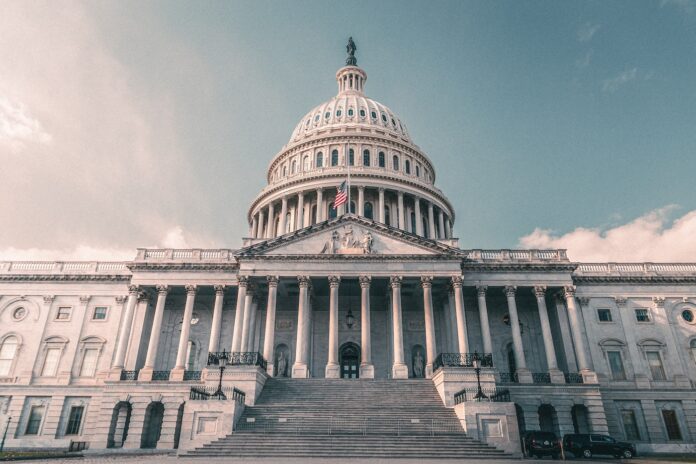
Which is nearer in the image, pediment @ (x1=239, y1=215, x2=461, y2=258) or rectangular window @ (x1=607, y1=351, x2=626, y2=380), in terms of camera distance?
pediment @ (x1=239, y1=215, x2=461, y2=258)

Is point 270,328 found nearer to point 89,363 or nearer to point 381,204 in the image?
point 89,363

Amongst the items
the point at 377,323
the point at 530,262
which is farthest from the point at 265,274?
the point at 530,262

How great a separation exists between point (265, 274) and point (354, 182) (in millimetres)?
24175

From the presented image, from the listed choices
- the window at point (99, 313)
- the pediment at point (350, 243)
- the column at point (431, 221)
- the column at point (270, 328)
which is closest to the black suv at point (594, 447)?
the pediment at point (350, 243)

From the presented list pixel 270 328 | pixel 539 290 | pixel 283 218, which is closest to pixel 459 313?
pixel 539 290

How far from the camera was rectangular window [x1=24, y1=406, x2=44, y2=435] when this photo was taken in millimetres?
41031

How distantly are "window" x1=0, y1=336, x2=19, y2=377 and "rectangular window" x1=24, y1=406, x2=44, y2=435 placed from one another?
478 cm

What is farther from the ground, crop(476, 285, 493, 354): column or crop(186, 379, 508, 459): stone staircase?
crop(476, 285, 493, 354): column

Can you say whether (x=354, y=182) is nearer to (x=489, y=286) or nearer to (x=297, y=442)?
(x=489, y=286)


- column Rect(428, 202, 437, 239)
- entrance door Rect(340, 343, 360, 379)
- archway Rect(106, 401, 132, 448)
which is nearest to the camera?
archway Rect(106, 401, 132, 448)

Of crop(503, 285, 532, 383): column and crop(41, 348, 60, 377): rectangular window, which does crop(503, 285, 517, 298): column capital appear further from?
crop(41, 348, 60, 377): rectangular window

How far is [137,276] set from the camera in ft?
142

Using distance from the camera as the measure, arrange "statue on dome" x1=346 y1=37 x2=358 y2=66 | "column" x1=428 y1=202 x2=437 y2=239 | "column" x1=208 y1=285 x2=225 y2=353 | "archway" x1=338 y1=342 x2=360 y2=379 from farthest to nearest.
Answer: "statue on dome" x1=346 y1=37 x2=358 y2=66 → "column" x1=428 y1=202 x2=437 y2=239 → "archway" x1=338 y1=342 x2=360 y2=379 → "column" x1=208 y1=285 x2=225 y2=353

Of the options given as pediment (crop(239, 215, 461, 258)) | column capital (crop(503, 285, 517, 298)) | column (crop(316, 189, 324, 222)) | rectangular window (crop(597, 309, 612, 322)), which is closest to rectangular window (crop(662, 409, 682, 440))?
rectangular window (crop(597, 309, 612, 322))
